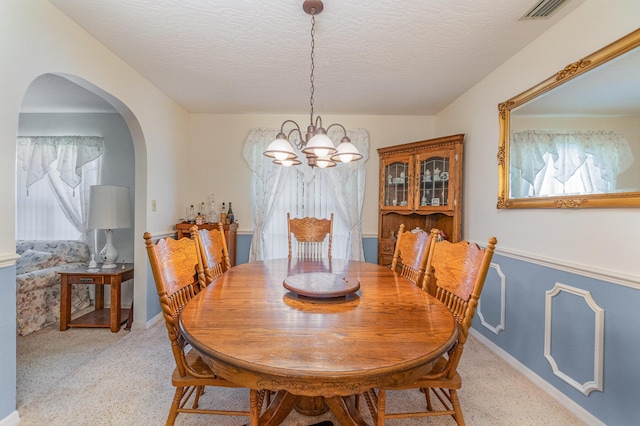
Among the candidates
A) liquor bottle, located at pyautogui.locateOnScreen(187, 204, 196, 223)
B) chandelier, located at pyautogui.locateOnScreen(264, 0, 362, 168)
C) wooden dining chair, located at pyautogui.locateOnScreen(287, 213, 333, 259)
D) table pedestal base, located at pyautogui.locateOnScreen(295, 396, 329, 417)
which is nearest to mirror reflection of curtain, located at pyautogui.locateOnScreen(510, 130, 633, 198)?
chandelier, located at pyautogui.locateOnScreen(264, 0, 362, 168)

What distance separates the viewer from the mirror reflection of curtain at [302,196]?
12.3 ft

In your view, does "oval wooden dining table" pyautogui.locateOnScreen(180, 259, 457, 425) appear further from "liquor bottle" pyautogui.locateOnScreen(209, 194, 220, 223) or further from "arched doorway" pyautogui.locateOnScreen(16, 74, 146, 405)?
"arched doorway" pyautogui.locateOnScreen(16, 74, 146, 405)

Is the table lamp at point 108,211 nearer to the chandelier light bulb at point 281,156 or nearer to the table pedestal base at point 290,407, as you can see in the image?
the chandelier light bulb at point 281,156

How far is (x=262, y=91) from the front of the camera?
9.98 ft

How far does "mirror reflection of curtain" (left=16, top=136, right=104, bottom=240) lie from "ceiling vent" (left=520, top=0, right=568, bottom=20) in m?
4.39

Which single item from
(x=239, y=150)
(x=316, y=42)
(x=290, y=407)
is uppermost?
(x=316, y=42)

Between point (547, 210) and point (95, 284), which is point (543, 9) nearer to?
point (547, 210)

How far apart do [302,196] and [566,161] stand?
8.84ft

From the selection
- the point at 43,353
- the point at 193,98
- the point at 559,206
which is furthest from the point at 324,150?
the point at 43,353

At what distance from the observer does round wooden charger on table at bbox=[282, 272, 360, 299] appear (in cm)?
137

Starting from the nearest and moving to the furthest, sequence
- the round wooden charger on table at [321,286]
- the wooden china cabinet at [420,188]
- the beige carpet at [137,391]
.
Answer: the round wooden charger on table at [321,286]
the beige carpet at [137,391]
the wooden china cabinet at [420,188]

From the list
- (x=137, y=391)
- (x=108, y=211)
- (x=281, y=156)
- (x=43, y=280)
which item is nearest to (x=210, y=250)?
(x=281, y=156)

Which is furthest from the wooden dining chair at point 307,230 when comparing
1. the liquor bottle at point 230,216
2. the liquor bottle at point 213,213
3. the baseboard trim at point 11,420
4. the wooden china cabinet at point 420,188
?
the baseboard trim at point 11,420

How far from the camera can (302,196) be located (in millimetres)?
3799
